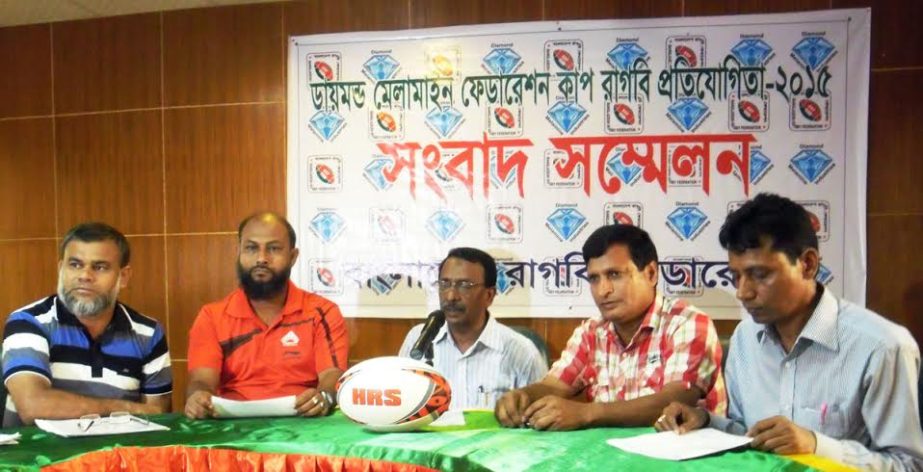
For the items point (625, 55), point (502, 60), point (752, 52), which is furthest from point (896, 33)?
point (502, 60)

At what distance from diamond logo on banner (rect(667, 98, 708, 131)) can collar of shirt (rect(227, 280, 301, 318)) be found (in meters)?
2.35

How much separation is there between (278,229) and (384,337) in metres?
1.31

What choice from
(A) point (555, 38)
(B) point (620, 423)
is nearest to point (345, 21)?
(A) point (555, 38)

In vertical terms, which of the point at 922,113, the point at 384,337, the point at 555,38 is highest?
the point at 555,38

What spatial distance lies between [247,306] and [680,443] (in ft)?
6.61

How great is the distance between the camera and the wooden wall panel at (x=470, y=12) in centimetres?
404

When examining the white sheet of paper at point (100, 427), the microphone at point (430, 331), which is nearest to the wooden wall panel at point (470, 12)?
the microphone at point (430, 331)

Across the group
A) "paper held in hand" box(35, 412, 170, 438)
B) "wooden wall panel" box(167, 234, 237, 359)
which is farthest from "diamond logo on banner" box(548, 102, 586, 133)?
"paper held in hand" box(35, 412, 170, 438)

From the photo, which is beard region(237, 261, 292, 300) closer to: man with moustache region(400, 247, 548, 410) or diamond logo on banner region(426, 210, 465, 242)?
man with moustache region(400, 247, 548, 410)

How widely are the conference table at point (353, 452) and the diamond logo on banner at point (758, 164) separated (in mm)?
2396

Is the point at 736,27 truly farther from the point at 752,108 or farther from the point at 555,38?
the point at 555,38

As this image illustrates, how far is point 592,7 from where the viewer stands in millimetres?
4000

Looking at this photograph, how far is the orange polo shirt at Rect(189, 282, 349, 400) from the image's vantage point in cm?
296

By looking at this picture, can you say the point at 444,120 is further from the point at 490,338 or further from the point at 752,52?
the point at 752,52
